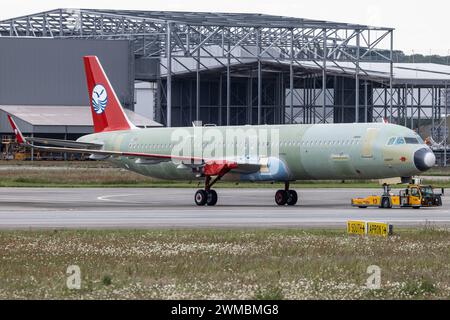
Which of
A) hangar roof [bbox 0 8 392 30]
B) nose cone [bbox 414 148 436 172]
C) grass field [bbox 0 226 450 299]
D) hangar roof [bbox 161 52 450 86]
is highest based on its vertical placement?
hangar roof [bbox 0 8 392 30]

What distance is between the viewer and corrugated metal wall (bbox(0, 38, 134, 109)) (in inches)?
4264

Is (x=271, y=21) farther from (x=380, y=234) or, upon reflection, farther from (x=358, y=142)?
(x=380, y=234)

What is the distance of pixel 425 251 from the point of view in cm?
2562

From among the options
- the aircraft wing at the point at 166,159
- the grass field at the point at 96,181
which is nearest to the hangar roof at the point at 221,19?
the grass field at the point at 96,181

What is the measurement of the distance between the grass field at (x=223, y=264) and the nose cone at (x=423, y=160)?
13505 millimetres

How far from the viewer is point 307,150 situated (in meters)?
47.3

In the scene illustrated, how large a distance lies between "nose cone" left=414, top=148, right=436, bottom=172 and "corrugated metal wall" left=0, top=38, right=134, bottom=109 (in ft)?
222

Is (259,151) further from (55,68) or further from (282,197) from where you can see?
(55,68)

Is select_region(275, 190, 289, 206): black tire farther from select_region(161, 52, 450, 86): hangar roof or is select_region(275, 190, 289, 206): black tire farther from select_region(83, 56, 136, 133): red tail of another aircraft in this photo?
select_region(161, 52, 450, 86): hangar roof

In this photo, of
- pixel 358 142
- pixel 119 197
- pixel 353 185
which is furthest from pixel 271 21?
pixel 358 142

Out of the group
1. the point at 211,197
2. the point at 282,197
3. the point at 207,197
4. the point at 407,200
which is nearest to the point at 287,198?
the point at 282,197

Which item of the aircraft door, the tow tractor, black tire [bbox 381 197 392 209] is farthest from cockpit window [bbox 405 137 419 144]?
black tire [bbox 381 197 392 209]

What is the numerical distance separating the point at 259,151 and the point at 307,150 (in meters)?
2.97
